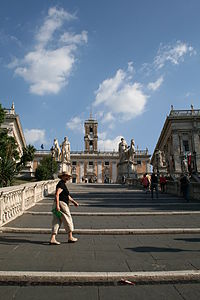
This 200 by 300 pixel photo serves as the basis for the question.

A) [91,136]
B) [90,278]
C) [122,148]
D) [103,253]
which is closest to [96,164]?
[91,136]

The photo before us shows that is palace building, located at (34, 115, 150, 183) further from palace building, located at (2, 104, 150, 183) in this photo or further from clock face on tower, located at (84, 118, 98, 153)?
clock face on tower, located at (84, 118, 98, 153)

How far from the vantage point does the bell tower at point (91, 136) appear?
83.0 meters

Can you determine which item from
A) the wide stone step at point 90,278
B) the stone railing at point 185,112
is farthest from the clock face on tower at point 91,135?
the wide stone step at point 90,278

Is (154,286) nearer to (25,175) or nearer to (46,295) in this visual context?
(46,295)

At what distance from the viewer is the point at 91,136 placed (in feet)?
283

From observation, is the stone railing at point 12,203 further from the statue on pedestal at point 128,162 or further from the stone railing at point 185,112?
the stone railing at point 185,112

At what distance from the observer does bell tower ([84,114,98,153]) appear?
83000mm

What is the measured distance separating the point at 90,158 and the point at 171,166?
116 feet

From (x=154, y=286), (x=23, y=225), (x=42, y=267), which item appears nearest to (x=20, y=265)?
(x=42, y=267)

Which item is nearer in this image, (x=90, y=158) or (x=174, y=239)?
(x=174, y=239)

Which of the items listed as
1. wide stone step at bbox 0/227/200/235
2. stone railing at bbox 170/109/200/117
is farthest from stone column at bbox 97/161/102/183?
wide stone step at bbox 0/227/200/235

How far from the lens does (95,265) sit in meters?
3.79

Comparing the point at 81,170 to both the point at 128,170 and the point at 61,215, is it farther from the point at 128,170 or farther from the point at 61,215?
the point at 61,215

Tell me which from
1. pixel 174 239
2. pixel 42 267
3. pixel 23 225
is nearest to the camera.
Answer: pixel 42 267
